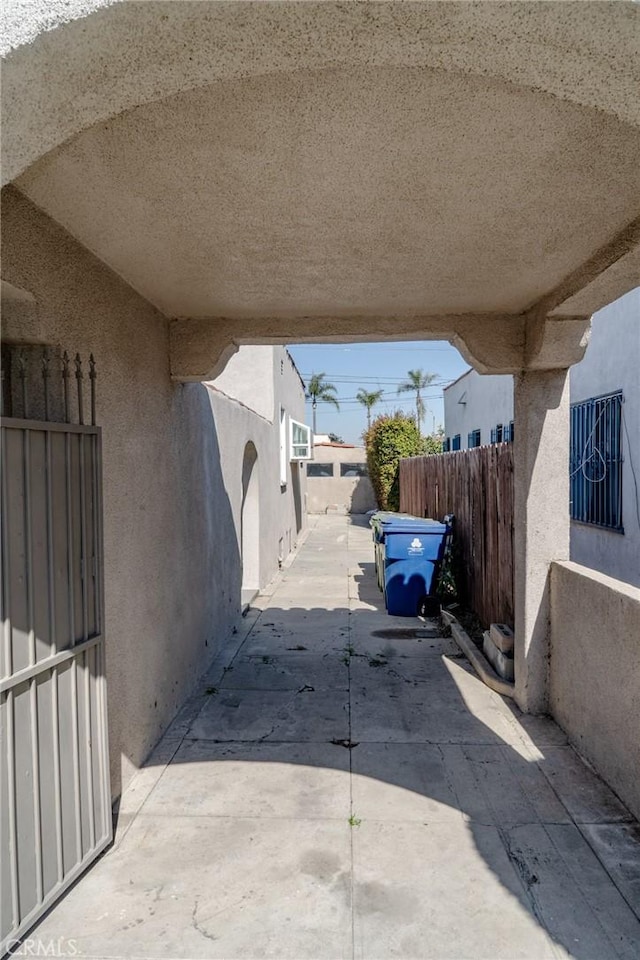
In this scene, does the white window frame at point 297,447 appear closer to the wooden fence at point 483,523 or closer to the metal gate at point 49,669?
the wooden fence at point 483,523

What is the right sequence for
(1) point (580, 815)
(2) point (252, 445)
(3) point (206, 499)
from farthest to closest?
(2) point (252, 445) → (3) point (206, 499) → (1) point (580, 815)

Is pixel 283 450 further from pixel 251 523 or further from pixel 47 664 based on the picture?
pixel 47 664

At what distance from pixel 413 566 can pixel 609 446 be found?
3.09 m

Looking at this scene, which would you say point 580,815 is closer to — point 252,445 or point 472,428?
point 252,445

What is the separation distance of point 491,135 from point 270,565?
9472 mm

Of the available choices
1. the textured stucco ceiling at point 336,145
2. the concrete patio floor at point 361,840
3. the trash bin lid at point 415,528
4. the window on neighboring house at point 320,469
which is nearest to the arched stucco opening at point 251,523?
the trash bin lid at point 415,528

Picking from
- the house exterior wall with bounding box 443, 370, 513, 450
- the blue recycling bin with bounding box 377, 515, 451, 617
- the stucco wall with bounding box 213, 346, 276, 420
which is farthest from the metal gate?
the house exterior wall with bounding box 443, 370, 513, 450

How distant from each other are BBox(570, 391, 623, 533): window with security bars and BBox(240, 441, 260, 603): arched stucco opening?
5122mm

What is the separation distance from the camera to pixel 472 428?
16.3 metres

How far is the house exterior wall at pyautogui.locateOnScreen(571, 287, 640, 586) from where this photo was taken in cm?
672

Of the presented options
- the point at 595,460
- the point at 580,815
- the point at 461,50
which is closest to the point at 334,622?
the point at 595,460

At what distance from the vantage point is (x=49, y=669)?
8.47 feet

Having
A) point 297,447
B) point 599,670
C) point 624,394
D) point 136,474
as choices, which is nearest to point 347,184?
point 136,474

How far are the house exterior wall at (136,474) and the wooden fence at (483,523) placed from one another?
3.20 m
